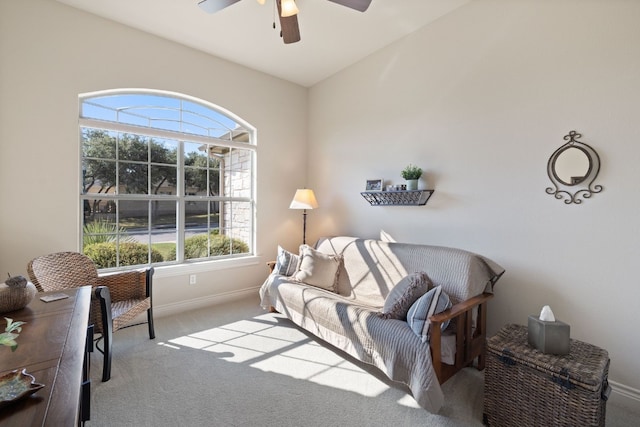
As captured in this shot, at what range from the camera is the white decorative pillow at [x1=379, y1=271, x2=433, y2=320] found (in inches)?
85.7

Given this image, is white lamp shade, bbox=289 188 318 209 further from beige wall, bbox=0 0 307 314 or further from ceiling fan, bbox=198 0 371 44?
ceiling fan, bbox=198 0 371 44

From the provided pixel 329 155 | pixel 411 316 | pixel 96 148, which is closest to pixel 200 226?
pixel 96 148

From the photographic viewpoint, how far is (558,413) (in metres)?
1.48

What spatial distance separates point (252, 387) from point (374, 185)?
233 cm

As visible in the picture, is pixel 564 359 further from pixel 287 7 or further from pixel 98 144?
pixel 98 144

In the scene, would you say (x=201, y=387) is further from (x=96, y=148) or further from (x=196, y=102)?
(x=196, y=102)

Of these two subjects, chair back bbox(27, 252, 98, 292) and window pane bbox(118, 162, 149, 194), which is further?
window pane bbox(118, 162, 149, 194)

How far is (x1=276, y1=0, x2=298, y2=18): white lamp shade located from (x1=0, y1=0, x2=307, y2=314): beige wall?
68.4 inches

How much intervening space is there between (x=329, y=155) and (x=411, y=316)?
2.62m

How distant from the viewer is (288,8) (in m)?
2.13

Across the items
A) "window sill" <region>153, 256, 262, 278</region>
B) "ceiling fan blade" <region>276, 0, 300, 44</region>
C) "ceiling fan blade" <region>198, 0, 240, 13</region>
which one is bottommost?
"window sill" <region>153, 256, 262, 278</region>

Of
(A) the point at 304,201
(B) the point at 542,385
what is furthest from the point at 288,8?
(B) the point at 542,385

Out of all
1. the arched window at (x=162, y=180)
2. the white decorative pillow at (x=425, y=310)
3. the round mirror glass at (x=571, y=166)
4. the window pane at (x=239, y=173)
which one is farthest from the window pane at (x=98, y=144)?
the round mirror glass at (x=571, y=166)

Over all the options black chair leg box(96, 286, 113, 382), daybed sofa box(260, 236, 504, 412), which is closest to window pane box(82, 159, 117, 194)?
black chair leg box(96, 286, 113, 382)
